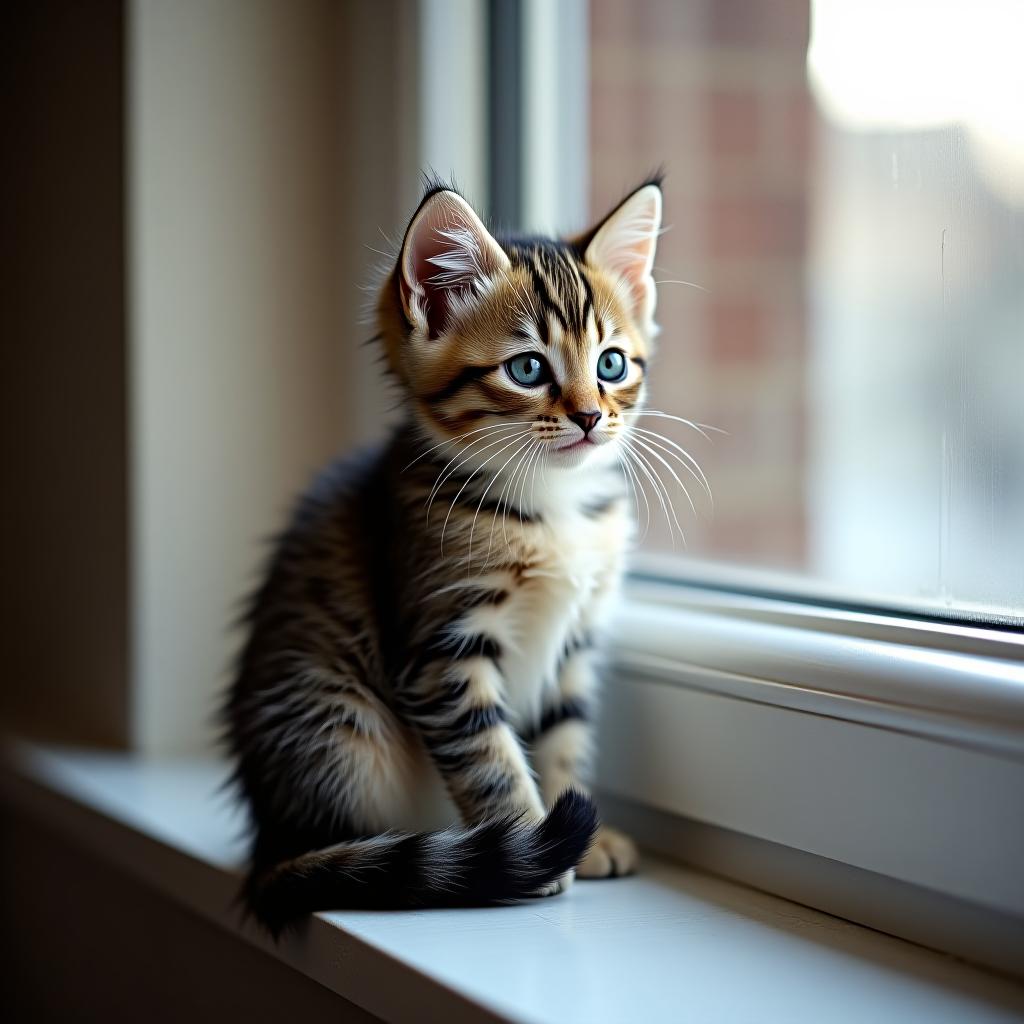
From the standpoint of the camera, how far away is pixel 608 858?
3.26ft

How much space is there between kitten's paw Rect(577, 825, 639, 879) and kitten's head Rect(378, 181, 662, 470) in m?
0.32

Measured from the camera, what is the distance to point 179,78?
139 cm

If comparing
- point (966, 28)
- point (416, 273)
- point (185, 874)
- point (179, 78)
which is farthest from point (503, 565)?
point (179, 78)

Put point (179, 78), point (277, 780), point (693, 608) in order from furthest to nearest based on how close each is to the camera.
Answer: point (179, 78) → point (693, 608) → point (277, 780)

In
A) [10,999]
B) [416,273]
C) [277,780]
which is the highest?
[416,273]

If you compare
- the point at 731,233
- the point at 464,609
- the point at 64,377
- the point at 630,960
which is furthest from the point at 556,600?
the point at 731,233

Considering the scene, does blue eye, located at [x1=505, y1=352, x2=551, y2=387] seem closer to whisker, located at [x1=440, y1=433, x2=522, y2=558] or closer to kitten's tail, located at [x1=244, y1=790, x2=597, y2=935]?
whisker, located at [x1=440, y1=433, x2=522, y2=558]

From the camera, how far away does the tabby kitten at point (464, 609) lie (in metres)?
0.90

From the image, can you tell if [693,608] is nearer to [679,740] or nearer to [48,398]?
[679,740]

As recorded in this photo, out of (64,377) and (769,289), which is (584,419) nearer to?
(64,377)

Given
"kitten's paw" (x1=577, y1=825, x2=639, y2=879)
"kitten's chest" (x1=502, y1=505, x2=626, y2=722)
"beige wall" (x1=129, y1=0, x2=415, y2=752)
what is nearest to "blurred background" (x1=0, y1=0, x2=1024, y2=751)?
"beige wall" (x1=129, y1=0, x2=415, y2=752)

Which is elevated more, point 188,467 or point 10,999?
point 188,467

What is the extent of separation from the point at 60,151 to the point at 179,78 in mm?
265

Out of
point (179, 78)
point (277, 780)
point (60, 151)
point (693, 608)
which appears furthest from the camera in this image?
point (60, 151)
